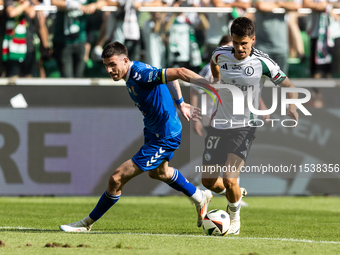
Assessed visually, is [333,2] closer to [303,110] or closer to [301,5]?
[301,5]

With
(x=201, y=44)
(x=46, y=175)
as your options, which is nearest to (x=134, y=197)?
(x=46, y=175)

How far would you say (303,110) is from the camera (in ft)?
35.8

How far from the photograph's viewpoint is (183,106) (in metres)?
6.12

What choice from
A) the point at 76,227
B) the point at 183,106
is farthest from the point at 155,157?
the point at 76,227

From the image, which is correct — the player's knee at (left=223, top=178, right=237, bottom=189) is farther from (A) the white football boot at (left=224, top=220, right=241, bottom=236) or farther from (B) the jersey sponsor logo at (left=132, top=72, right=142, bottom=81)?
(B) the jersey sponsor logo at (left=132, top=72, right=142, bottom=81)

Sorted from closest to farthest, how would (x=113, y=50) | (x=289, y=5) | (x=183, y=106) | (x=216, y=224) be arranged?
1. (x=183, y=106)
2. (x=113, y=50)
3. (x=216, y=224)
4. (x=289, y=5)

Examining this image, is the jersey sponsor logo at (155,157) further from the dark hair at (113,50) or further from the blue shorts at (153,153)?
the dark hair at (113,50)

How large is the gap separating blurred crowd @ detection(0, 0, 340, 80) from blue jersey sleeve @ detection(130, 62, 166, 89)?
4.87 meters

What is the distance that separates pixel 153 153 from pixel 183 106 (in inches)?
28.0

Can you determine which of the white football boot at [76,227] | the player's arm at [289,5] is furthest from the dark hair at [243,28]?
the player's arm at [289,5]

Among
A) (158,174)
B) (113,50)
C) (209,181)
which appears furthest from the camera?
(209,181)

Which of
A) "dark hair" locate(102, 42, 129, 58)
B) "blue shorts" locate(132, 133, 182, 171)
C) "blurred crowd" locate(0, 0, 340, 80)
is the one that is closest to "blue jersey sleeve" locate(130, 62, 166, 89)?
"dark hair" locate(102, 42, 129, 58)

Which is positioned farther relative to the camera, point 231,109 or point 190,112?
point 231,109

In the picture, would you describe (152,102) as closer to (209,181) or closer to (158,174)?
(158,174)
